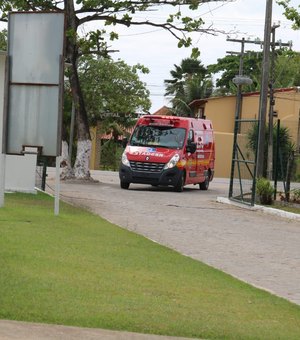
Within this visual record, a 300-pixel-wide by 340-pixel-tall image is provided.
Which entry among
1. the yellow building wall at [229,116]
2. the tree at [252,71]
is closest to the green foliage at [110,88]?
Answer: the yellow building wall at [229,116]

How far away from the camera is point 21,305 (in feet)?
25.6

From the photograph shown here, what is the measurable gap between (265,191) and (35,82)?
9.40 meters

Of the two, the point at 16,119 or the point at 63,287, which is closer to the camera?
the point at 63,287

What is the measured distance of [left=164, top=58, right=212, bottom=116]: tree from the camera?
67125 millimetres

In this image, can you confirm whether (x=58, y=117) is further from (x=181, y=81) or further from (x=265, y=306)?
(x=181, y=81)

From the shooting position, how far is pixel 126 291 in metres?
8.91

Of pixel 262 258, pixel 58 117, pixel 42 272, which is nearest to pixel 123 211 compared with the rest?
pixel 58 117

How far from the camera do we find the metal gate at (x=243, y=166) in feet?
78.0

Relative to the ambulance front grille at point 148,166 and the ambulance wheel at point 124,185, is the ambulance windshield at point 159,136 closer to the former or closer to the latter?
the ambulance front grille at point 148,166

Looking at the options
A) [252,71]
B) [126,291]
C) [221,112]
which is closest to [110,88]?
[221,112]

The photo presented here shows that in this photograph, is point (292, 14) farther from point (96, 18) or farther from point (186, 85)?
point (186, 85)

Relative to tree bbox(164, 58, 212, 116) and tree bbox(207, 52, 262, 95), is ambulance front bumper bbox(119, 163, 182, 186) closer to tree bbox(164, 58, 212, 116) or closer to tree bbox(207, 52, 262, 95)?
tree bbox(164, 58, 212, 116)

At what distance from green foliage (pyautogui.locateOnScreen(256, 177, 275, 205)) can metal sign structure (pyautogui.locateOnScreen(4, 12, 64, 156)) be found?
9017 mm

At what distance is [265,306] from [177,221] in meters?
9.87
